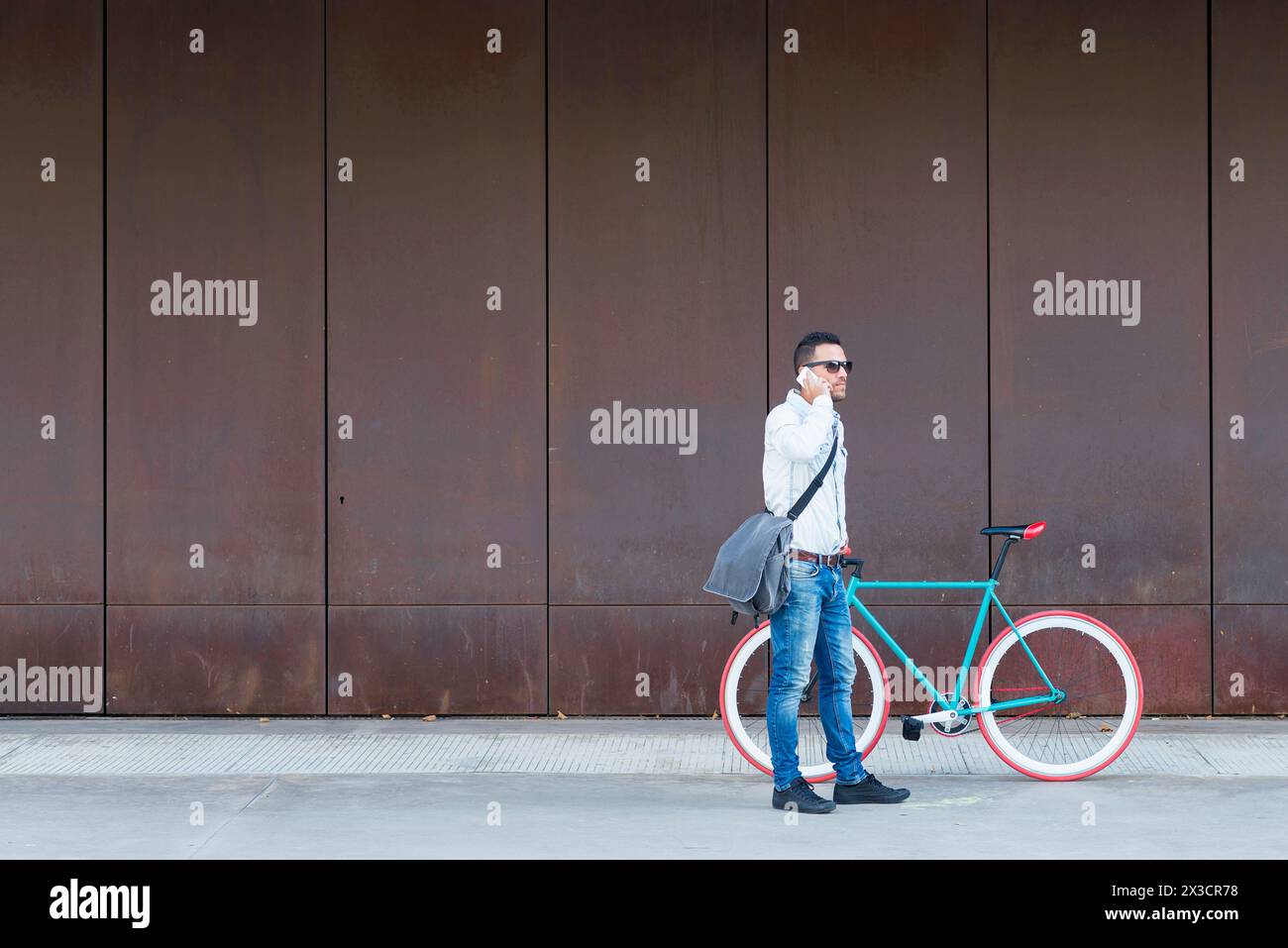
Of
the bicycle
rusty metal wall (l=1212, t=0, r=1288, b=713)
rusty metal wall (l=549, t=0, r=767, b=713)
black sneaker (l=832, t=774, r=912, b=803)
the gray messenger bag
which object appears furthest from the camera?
rusty metal wall (l=549, t=0, r=767, b=713)

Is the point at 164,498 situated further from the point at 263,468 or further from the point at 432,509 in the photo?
the point at 432,509

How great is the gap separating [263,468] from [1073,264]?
15.5 feet

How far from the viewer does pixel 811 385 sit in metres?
6.67

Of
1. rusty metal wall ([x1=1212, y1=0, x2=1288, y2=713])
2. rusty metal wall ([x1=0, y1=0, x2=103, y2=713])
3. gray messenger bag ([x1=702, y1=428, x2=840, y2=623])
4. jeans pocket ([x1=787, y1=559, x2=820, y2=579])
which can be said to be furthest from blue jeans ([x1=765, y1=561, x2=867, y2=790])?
rusty metal wall ([x1=0, y1=0, x2=103, y2=713])

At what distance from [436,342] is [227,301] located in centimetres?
122

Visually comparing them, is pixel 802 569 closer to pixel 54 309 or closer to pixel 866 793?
pixel 866 793

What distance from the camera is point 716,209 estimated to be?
8.89 metres

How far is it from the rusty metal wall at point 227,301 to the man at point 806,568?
328cm

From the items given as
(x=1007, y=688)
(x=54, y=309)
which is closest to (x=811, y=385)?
(x=1007, y=688)

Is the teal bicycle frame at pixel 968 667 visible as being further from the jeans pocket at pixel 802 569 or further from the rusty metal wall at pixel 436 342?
the rusty metal wall at pixel 436 342

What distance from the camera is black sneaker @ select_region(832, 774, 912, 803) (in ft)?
22.2

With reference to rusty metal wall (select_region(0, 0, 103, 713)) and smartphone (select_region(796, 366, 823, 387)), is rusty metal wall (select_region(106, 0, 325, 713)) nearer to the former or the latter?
rusty metal wall (select_region(0, 0, 103, 713))

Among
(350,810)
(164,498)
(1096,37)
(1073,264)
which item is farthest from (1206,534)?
(164,498)

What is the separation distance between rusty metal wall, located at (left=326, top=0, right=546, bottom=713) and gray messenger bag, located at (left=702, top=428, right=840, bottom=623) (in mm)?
2469
